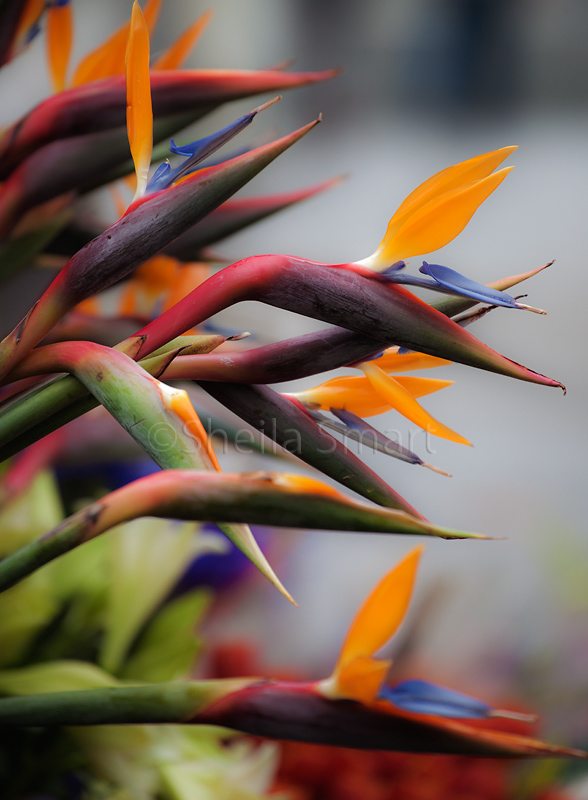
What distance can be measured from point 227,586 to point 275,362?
1.64ft

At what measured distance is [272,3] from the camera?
723mm

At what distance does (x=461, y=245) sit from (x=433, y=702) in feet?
2.03

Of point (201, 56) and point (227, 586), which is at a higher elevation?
point (201, 56)

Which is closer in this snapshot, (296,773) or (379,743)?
(379,743)

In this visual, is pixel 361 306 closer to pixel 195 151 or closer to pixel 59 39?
pixel 195 151

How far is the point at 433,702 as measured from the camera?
8.5 inches

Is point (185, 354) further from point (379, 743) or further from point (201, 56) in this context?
point (201, 56)

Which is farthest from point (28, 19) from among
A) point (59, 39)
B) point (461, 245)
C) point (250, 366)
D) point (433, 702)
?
point (461, 245)

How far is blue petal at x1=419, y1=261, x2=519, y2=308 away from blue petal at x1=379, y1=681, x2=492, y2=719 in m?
0.13

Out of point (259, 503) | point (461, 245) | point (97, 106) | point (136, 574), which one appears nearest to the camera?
point (259, 503)

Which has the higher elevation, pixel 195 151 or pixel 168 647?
pixel 195 151

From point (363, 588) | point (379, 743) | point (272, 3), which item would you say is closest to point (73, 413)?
point (379, 743)

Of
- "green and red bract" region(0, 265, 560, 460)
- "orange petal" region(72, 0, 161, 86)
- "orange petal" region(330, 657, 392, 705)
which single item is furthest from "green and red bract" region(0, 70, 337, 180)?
"orange petal" region(330, 657, 392, 705)

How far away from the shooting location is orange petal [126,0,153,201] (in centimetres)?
18
